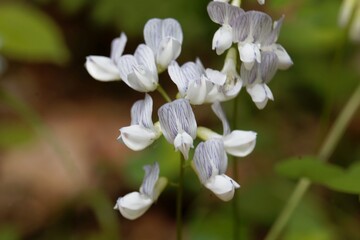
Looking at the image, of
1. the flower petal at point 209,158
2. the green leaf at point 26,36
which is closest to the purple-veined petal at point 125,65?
the flower petal at point 209,158

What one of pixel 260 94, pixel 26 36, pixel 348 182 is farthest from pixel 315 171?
pixel 26 36

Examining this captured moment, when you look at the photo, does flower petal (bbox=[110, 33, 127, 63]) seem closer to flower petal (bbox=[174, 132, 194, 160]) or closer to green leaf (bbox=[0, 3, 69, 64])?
flower petal (bbox=[174, 132, 194, 160])

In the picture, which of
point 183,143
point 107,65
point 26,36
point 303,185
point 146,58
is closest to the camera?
point 183,143

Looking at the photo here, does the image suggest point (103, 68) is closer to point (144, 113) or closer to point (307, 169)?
point (144, 113)

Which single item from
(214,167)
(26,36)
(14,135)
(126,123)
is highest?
(214,167)

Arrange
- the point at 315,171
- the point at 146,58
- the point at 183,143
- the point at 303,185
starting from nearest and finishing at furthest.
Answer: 1. the point at 183,143
2. the point at 146,58
3. the point at 315,171
4. the point at 303,185

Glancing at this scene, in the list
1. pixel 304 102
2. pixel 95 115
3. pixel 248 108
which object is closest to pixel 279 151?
pixel 248 108

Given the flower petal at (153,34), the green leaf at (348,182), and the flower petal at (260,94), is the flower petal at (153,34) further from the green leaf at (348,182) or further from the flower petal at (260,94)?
the green leaf at (348,182)
